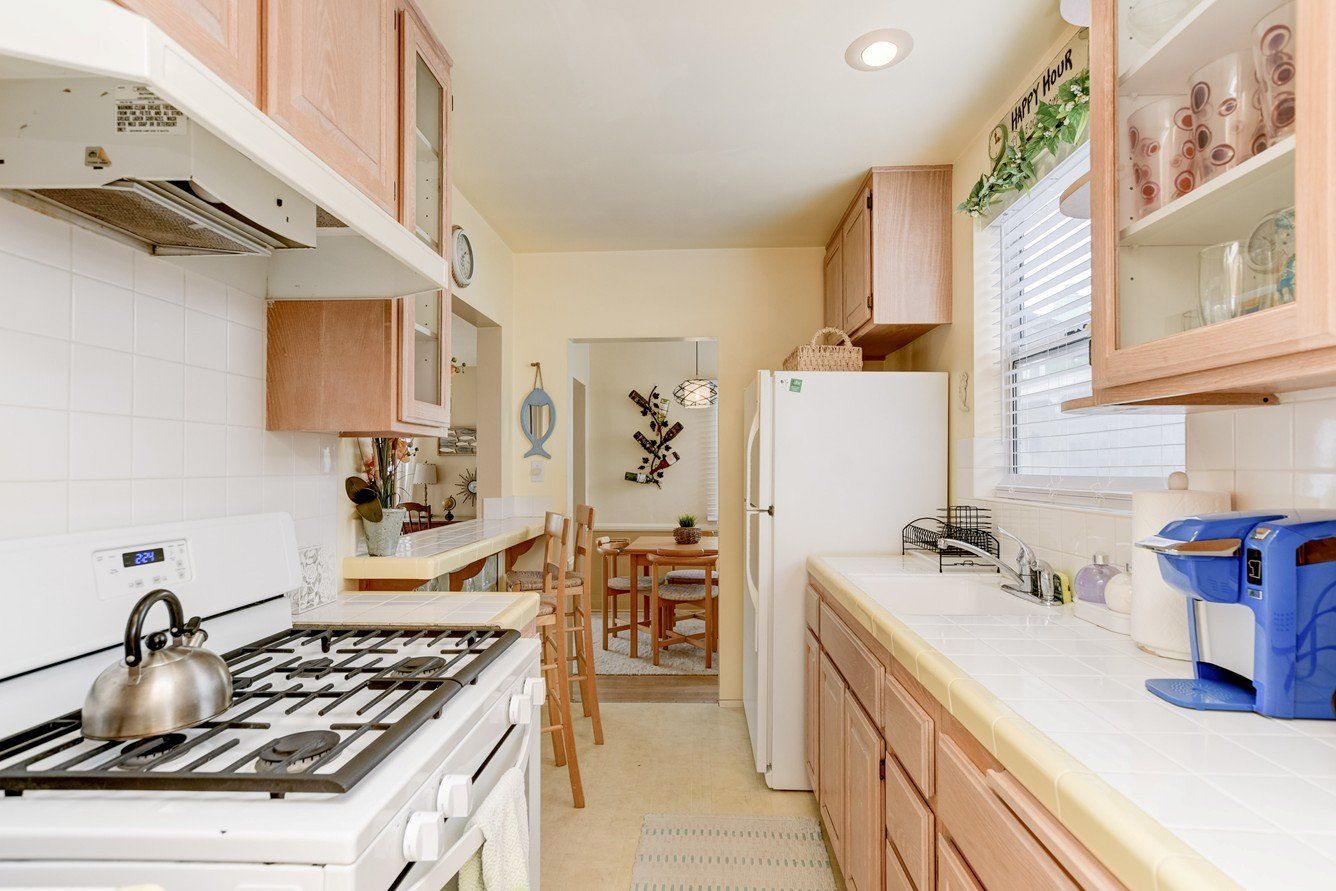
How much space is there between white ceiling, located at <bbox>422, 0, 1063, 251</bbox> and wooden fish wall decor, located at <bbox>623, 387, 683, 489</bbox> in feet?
8.76

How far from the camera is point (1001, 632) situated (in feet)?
4.68

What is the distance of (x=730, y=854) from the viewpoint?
7.22ft

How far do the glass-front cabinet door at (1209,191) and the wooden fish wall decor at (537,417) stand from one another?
2885mm

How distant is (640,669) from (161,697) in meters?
3.38

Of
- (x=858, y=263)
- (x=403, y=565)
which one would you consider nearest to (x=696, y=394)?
(x=858, y=263)

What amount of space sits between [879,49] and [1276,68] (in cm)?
120

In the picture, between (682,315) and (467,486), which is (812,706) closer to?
(682,315)

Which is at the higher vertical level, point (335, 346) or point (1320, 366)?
point (335, 346)

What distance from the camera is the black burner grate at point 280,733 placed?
810 mm

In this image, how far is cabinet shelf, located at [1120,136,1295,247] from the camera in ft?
2.78

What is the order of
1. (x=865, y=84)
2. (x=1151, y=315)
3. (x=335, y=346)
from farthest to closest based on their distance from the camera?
(x=865, y=84), (x=335, y=346), (x=1151, y=315)

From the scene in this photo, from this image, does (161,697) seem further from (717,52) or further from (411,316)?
(717,52)

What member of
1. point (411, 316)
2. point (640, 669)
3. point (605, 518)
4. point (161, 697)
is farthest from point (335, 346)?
point (605, 518)

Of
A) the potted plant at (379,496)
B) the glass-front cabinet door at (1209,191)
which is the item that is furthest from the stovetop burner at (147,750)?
the glass-front cabinet door at (1209,191)
